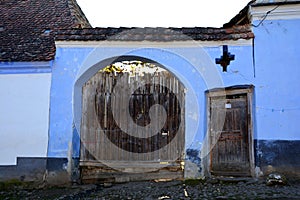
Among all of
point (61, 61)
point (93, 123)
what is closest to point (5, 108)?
point (61, 61)

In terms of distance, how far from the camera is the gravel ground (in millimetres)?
6566

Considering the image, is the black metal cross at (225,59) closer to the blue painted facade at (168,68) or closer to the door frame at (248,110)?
the blue painted facade at (168,68)

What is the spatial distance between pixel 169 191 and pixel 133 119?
3287 millimetres

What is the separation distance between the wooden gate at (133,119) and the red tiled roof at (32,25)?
167 cm

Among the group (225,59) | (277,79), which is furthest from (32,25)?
(277,79)

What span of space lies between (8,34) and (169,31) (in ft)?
13.1

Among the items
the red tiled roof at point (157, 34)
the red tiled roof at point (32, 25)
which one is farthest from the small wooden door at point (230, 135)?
the red tiled roof at point (32, 25)

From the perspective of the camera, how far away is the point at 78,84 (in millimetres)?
8547

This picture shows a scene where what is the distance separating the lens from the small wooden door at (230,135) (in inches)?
311

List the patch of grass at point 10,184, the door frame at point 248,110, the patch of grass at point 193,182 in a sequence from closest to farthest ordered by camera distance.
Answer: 1. the patch of grass at point 193,182
2. the door frame at point 248,110
3. the patch of grass at point 10,184

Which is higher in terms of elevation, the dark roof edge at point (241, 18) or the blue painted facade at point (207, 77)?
the dark roof edge at point (241, 18)

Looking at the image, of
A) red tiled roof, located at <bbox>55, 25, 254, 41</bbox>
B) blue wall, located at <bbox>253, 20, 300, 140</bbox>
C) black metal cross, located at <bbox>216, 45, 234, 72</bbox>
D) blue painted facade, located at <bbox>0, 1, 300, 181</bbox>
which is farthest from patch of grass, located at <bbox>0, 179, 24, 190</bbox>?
blue wall, located at <bbox>253, 20, 300, 140</bbox>

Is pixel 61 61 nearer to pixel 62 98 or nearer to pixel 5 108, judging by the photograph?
pixel 62 98

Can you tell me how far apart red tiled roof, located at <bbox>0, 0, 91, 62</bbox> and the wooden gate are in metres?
1.67
